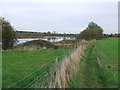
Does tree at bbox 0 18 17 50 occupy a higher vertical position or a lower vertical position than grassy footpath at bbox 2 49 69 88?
higher

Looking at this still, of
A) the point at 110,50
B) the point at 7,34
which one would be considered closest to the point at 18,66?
the point at 7,34

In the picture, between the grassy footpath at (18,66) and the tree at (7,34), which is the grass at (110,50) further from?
the tree at (7,34)

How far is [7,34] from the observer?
789 inches

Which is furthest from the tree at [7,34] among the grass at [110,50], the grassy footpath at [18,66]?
the grass at [110,50]

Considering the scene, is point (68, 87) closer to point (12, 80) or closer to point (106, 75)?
point (12, 80)

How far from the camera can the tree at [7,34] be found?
20.0 m

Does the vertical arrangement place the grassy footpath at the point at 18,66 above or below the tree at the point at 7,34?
below

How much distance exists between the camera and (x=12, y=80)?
5734 millimetres

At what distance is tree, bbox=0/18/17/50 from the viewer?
19959 millimetres

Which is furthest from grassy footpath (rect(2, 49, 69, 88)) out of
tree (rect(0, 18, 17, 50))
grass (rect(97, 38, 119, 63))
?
tree (rect(0, 18, 17, 50))

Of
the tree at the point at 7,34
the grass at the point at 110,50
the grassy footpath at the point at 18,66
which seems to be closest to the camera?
the grassy footpath at the point at 18,66

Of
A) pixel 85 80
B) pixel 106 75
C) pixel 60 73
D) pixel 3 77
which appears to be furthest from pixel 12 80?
pixel 106 75

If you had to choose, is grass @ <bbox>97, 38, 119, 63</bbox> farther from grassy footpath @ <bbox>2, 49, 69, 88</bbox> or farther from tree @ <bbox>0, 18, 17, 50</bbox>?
tree @ <bbox>0, 18, 17, 50</bbox>

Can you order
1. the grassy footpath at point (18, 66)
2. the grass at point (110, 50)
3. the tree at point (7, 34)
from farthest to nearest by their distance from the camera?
the tree at point (7, 34)
the grass at point (110, 50)
the grassy footpath at point (18, 66)
